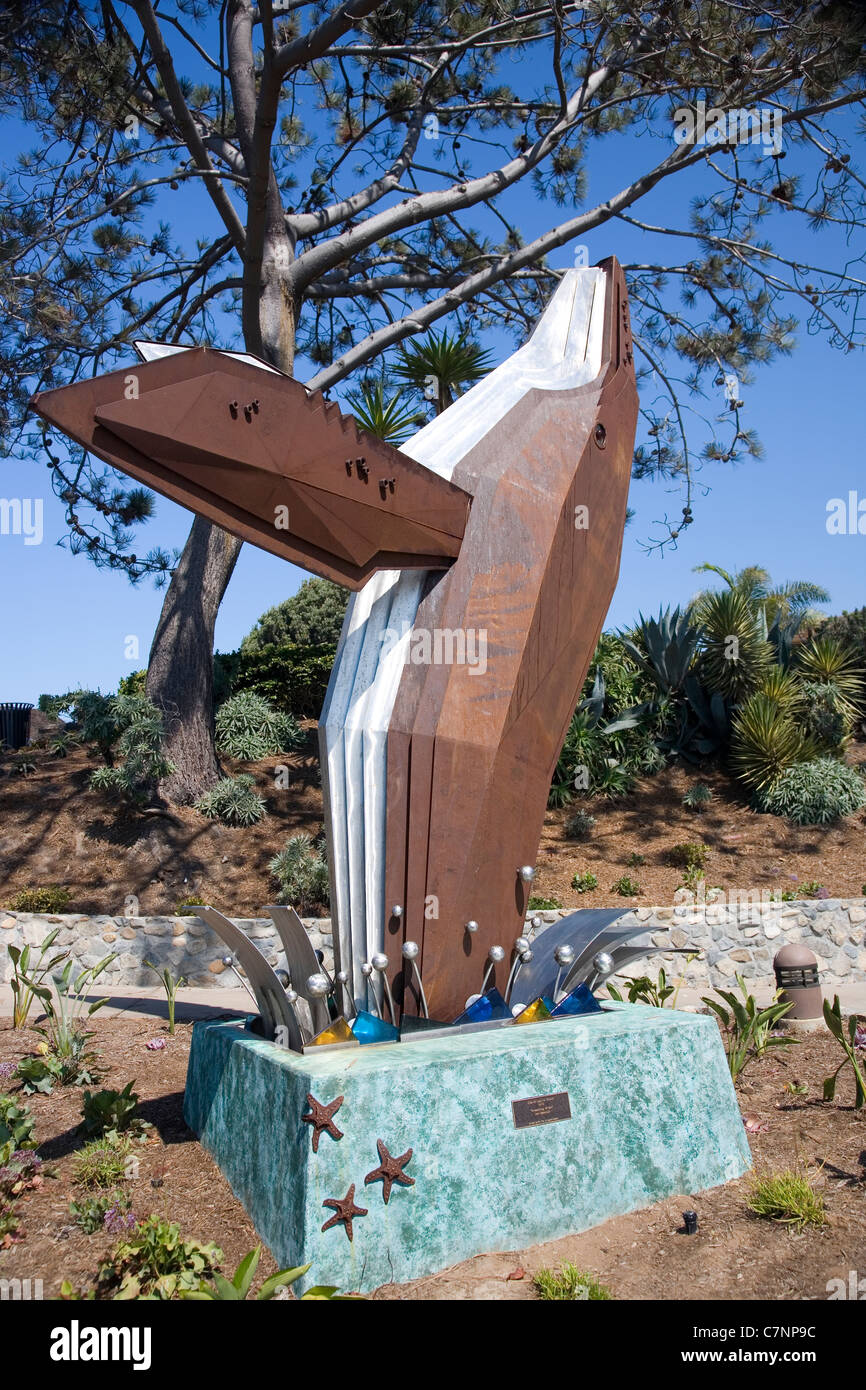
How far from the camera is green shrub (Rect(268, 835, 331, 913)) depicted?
31.5ft

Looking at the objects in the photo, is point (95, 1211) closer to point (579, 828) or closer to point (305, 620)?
point (579, 828)

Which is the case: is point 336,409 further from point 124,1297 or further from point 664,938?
point 664,938

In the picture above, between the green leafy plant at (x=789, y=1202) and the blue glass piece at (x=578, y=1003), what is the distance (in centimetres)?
91

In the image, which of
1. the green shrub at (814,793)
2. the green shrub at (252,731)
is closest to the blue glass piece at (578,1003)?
the green shrub at (814,793)

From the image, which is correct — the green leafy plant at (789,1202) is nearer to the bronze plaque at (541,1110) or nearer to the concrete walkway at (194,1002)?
the bronze plaque at (541,1110)

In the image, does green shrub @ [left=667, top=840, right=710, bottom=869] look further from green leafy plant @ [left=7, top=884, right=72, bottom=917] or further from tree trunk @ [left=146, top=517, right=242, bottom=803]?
green leafy plant @ [left=7, top=884, right=72, bottom=917]

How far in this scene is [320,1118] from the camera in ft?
10.4

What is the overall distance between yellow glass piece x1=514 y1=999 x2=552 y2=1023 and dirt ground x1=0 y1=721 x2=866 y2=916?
5.87 metres

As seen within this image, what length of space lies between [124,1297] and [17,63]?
10267 mm

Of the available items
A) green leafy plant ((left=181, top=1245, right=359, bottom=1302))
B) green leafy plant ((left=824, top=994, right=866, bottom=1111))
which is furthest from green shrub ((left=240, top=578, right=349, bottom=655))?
green leafy plant ((left=181, top=1245, right=359, bottom=1302))

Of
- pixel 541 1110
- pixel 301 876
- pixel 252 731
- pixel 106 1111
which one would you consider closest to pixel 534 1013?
pixel 541 1110

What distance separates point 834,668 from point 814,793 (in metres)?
2.77
